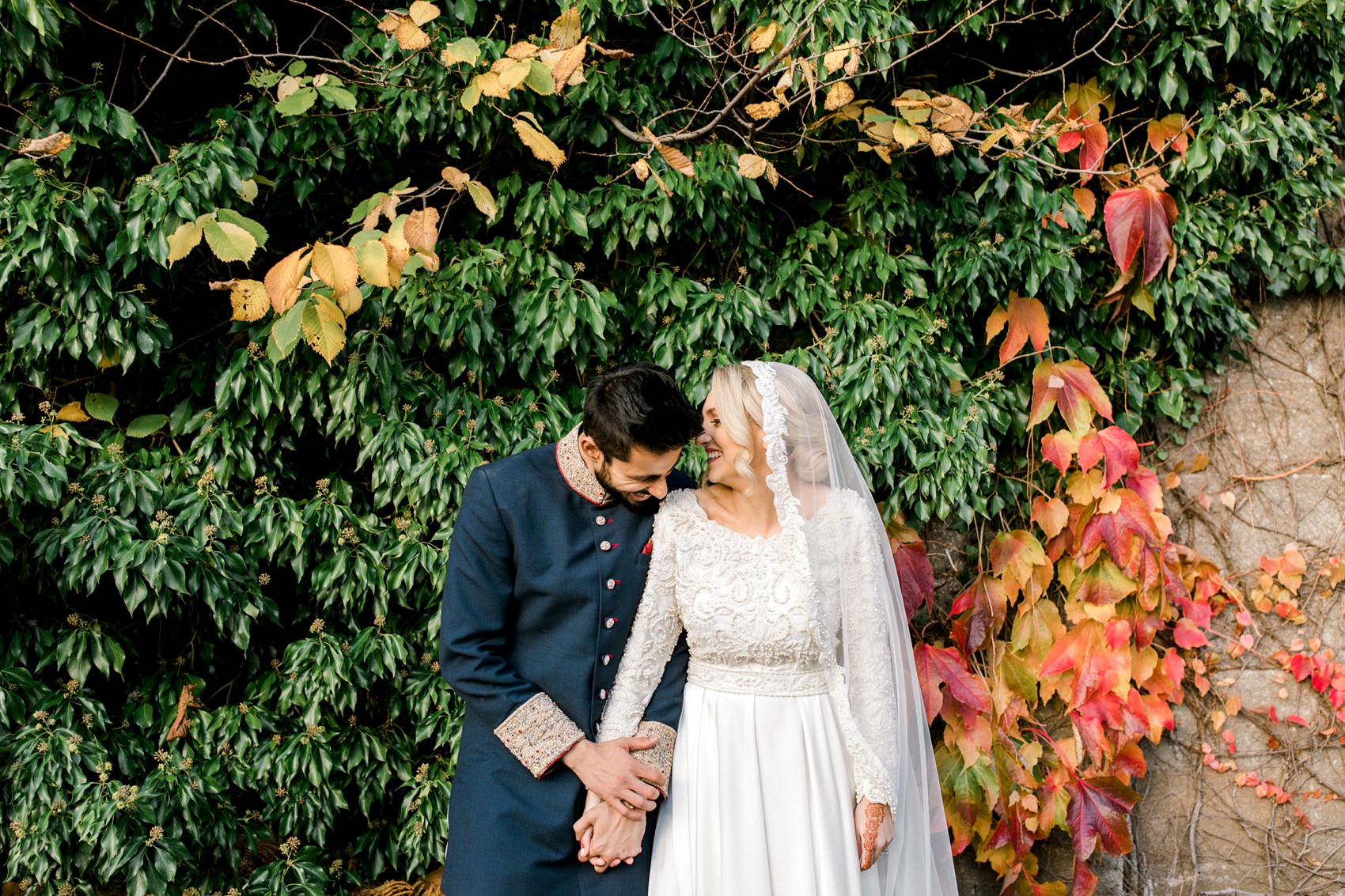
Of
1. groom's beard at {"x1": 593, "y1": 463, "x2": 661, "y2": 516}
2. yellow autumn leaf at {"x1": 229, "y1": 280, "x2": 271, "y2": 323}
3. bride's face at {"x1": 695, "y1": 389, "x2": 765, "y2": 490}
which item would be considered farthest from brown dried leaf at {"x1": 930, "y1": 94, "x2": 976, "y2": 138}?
yellow autumn leaf at {"x1": 229, "y1": 280, "x2": 271, "y2": 323}

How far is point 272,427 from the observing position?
279 centimetres

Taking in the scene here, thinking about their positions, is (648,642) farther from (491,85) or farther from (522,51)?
(522,51)

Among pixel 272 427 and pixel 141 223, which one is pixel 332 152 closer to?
pixel 141 223

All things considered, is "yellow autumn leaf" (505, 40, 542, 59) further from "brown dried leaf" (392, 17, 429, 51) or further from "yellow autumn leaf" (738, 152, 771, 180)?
"yellow autumn leaf" (738, 152, 771, 180)

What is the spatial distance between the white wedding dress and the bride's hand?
0.02 metres

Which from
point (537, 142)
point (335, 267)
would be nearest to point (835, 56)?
point (537, 142)

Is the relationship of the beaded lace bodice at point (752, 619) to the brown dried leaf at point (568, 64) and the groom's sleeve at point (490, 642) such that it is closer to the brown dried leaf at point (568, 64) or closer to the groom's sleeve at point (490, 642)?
the groom's sleeve at point (490, 642)

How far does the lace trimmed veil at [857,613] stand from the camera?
2.19 metres

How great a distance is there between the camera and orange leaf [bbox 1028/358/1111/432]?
3.12m

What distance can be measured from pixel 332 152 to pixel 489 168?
1.61 ft

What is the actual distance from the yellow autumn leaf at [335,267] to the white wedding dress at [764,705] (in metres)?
1.01

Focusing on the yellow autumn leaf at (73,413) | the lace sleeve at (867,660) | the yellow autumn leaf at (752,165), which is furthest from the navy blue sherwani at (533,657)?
the yellow autumn leaf at (73,413)

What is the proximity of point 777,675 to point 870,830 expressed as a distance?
0.42m

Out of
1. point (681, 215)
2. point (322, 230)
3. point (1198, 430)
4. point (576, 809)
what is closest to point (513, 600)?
point (576, 809)
